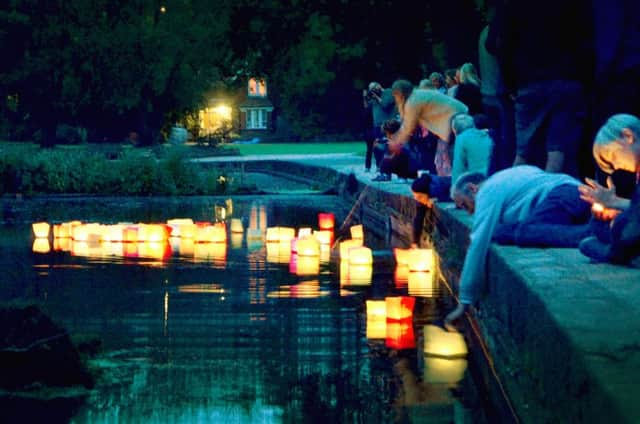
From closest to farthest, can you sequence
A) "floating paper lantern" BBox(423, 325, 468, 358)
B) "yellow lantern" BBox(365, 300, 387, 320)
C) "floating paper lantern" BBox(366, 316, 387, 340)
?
A: "floating paper lantern" BBox(423, 325, 468, 358) < "floating paper lantern" BBox(366, 316, 387, 340) < "yellow lantern" BBox(365, 300, 387, 320)

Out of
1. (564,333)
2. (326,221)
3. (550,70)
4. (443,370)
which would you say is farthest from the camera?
(326,221)

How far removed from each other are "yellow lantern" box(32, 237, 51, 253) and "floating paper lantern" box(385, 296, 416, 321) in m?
7.85

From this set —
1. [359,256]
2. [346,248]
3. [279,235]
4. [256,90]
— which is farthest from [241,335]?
[256,90]

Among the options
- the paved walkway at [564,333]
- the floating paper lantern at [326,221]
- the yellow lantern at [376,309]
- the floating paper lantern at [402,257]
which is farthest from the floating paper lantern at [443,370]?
the floating paper lantern at [326,221]

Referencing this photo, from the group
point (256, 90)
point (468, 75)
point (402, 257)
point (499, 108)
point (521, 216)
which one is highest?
point (468, 75)

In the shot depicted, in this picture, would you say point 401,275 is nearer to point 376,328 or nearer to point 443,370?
point 376,328

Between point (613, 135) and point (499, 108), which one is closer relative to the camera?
point (613, 135)

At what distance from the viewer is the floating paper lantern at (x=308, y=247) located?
16.5m

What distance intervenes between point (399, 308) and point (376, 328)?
22cm

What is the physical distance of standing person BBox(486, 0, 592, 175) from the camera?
39.6 feet

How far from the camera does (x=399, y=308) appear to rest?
35.4 ft

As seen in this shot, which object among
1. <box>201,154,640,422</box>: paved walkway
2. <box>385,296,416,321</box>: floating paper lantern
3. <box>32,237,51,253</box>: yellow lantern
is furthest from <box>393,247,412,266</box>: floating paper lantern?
<box>201,154,640,422</box>: paved walkway

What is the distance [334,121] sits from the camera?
88.8 meters

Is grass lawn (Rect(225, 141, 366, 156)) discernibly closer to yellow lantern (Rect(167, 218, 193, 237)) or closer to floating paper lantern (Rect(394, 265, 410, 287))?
yellow lantern (Rect(167, 218, 193, 237))
